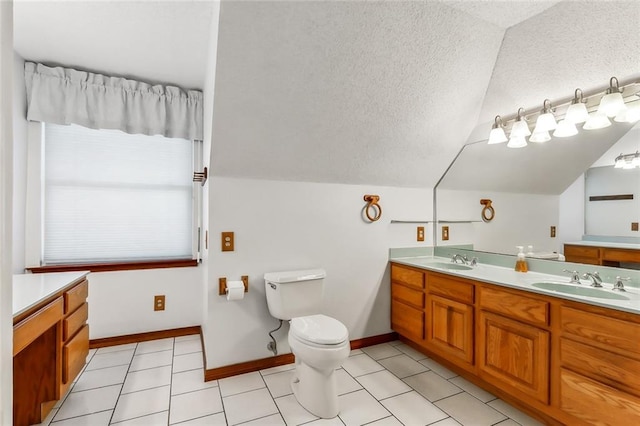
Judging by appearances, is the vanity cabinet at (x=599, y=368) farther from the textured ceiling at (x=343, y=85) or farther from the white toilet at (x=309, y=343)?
the textured ceiling at (x=343, y=85)

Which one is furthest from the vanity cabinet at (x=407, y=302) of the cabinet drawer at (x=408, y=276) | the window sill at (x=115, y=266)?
the window sill at (x=115, y=266)

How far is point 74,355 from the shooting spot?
176 centimetres

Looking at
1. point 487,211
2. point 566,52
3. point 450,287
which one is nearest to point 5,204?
point 450,287

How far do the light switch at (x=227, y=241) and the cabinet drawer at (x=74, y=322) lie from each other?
92cm

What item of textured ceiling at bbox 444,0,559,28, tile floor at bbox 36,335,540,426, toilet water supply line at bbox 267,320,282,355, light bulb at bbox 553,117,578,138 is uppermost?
textured ceiling at bbox 444,0,559,28

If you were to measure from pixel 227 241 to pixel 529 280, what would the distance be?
2.01 m

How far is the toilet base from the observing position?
1.70 m

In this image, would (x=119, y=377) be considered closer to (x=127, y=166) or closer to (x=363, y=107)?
(x=127, y=166)

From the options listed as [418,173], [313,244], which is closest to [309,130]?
[313,244]

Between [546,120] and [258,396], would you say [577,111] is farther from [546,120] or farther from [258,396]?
[258,396]

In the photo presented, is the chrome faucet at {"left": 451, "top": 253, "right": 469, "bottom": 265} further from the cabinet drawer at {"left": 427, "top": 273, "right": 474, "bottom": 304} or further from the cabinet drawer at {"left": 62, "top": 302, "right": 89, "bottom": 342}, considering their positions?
the cabinet drawer at {"left": 62, "top": 302, "right": 89, "bottom": 342}

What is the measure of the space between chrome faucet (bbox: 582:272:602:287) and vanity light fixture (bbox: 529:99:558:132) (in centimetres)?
92

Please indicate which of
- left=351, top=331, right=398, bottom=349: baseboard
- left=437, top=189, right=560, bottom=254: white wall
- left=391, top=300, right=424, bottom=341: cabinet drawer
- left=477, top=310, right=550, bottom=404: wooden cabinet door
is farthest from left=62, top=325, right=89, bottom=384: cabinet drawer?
left=437, top=189, right=560, bottom=254: white wall

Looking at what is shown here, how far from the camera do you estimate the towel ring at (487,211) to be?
2.45 m
